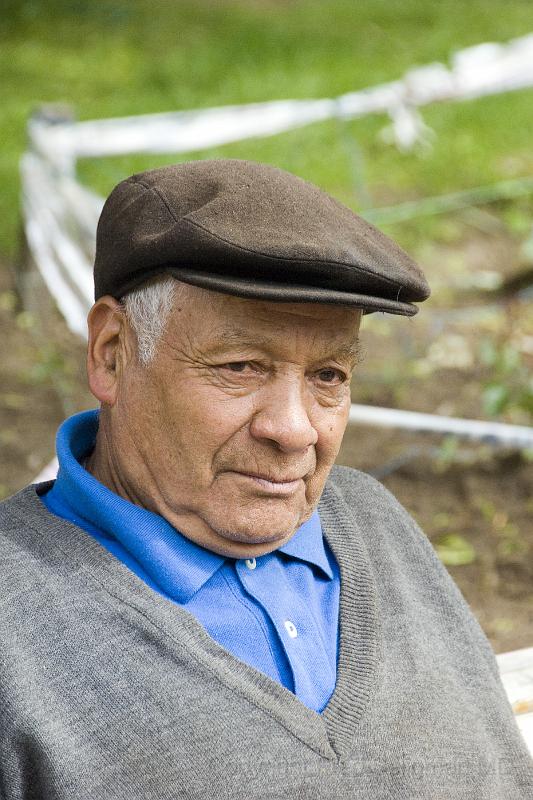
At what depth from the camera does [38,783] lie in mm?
1618

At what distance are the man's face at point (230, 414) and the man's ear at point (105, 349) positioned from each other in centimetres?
3

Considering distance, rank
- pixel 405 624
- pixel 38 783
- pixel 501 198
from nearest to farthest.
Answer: pixel 38 783 → pixel 405 624 → pixel 501 198

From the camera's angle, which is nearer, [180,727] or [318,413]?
[180,727]

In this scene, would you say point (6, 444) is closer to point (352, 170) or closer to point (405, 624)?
point (405, 624)

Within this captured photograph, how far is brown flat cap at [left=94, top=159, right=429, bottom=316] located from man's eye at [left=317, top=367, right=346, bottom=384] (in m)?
0.16

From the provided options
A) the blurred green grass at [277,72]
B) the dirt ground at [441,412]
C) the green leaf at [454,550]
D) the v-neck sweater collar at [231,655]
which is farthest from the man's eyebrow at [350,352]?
the blurred green grass at [277,72]

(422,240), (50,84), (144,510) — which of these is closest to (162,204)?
(144,510)

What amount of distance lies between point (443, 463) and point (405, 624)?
227 cm

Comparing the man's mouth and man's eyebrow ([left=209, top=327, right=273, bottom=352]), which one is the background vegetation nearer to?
the man's mouth

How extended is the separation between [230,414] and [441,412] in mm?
3077

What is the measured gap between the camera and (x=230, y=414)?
179 cm

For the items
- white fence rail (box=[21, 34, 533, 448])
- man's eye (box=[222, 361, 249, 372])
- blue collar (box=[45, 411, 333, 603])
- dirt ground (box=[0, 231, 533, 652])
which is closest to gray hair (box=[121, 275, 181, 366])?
man's eye (box=[222, 361, 249, 372])

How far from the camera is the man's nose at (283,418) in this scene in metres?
1.79

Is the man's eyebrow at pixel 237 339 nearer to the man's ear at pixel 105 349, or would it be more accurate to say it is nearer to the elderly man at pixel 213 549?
the elderly man at pixel 213 549
